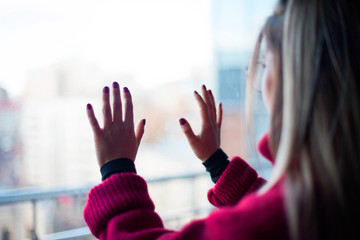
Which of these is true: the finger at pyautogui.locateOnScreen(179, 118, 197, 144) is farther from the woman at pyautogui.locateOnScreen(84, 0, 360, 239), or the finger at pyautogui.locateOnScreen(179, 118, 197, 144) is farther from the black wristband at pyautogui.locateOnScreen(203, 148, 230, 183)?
the woman at pyautogui.locateOnScreen(84, 0, 360, 239)

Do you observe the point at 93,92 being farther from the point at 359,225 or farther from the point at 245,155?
the point at 359,225

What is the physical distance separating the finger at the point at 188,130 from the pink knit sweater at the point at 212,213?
99 millimetres

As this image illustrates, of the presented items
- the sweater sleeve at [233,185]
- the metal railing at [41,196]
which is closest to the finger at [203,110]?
the sweater sleeve at [233,185]

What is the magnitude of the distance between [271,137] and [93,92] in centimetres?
115

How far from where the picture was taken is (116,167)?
0.64m

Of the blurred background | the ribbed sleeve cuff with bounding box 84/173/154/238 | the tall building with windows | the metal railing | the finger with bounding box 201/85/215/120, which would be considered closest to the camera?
the ribbed sleeve cuff with bounding box 84/173/154/238

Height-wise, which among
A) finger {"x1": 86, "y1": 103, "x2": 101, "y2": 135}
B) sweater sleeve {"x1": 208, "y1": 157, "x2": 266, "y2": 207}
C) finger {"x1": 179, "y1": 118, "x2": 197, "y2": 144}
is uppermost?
finger {"x1": 86, "y1": 103, "x2": 101, "y2": 135}

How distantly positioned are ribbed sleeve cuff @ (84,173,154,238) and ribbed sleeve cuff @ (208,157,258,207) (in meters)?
0.21

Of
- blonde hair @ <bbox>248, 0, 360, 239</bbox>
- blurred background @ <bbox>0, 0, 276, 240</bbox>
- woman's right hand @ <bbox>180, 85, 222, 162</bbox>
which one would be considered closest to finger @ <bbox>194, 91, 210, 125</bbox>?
woman's right hand @ <bbox>180, 85, 222, 162</bbox>

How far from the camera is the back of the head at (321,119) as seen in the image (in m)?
0.44

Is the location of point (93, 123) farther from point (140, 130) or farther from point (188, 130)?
point (188, 130)

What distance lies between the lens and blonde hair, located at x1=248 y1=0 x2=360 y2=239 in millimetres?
438

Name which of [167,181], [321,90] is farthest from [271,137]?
[167,181]

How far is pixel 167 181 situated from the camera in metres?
1.88
